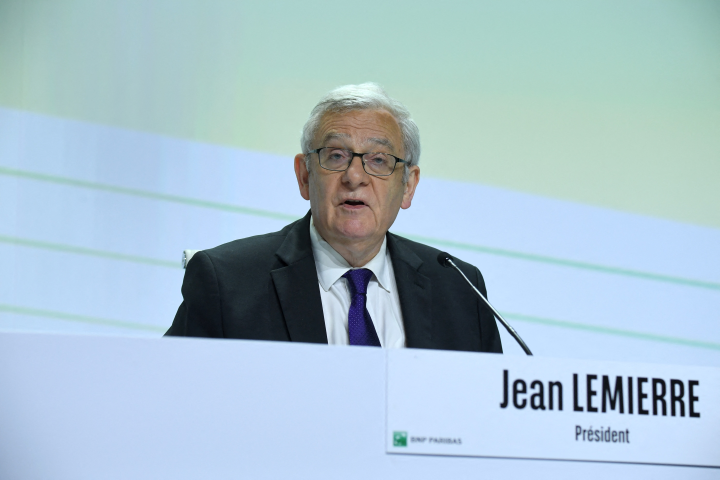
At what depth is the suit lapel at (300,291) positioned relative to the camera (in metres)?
1.63

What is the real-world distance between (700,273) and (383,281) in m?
1.77

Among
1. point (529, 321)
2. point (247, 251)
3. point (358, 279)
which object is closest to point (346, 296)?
point (358, 279)

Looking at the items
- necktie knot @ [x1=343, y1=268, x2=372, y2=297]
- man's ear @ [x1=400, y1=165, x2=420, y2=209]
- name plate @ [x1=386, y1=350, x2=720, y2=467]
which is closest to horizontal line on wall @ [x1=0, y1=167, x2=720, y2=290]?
man's ear @ [x1=400, y1=165, x2=420, y2=209]

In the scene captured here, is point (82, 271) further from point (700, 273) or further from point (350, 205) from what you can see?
point (700, 273)

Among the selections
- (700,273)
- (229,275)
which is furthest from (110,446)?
(700,273)

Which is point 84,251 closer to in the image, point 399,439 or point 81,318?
point 81,318

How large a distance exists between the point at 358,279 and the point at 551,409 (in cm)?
83

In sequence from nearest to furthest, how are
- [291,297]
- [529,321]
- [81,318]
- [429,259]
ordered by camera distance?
1. [291,297]
2. [429,259]
3. [81,318]
4. [529,321]

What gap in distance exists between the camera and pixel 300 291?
1704 mm

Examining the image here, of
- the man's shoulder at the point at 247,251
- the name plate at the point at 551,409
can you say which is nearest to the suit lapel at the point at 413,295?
the man's shoulder at the point at 247,251

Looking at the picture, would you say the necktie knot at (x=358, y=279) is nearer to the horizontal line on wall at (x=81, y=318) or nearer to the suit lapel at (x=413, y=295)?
the suit lapel at (x=413, y=295)

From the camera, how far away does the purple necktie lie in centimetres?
168

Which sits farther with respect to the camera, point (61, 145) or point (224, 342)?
point (61, 145)

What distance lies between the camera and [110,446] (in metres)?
0.90
